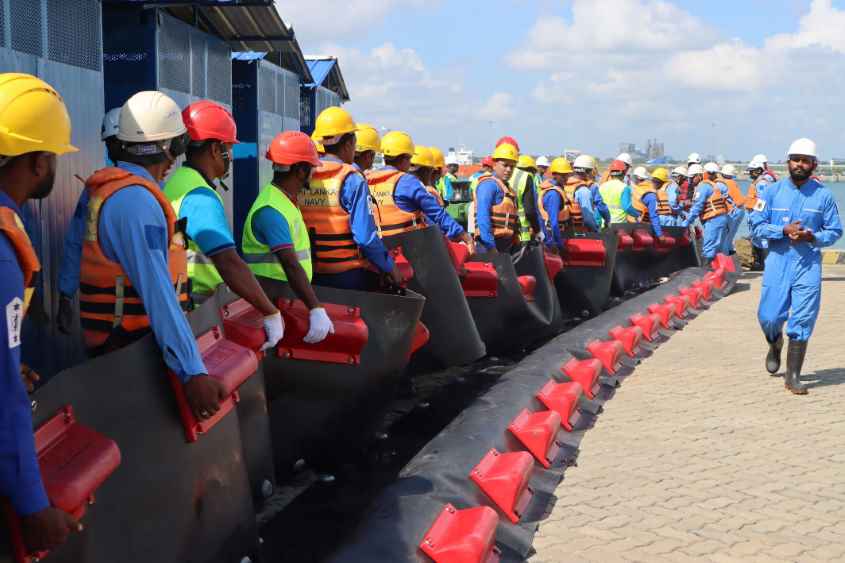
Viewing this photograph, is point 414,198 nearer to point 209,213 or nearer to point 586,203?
point 209,213

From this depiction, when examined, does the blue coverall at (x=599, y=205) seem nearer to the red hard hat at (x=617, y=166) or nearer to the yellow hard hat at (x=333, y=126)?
the red hard hat at (x=617, y=166)

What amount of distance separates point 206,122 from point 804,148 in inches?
204

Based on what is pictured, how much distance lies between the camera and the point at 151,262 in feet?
10.9

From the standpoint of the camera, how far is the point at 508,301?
8.73m

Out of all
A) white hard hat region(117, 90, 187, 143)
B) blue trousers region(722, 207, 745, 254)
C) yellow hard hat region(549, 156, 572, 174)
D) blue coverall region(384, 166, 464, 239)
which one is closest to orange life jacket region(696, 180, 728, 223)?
blue trousers region(722, 207, 745, 254)

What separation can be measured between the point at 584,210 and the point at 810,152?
20.4 feet

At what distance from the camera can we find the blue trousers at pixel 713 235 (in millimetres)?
15414

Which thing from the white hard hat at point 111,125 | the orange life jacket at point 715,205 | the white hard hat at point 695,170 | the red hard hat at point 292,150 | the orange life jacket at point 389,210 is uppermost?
the white hard hat at point 111,125

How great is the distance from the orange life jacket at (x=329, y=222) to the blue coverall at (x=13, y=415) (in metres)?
3.48

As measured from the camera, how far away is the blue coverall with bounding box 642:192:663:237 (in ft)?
49.9

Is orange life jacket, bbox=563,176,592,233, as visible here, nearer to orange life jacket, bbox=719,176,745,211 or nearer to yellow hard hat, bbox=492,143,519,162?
yellow hard hat, bbox=492,143,519,162

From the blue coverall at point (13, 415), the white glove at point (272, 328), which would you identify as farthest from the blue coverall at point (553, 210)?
the blue coverall at point (13, 415)

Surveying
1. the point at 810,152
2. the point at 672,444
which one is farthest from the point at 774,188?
the point at 672,444

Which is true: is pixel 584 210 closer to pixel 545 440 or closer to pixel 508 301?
pixel 508 301
